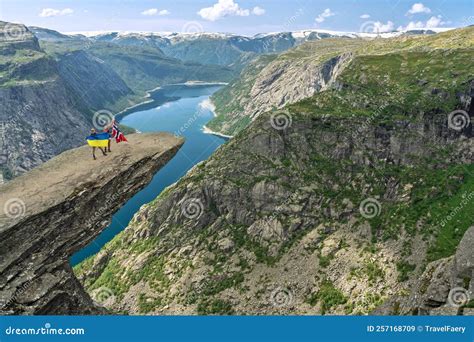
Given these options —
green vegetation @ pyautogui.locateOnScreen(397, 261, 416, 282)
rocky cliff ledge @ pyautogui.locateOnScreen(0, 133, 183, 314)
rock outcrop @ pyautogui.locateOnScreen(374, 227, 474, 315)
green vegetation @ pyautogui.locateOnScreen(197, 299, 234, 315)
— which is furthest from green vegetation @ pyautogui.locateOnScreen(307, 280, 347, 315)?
rocky cliff ledge @ pyautogui.locateOnScreen(0, 133, 183, 314)

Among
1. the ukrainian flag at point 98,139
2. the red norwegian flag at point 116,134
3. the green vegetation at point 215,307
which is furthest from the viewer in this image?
the green vegetation at point 215,307

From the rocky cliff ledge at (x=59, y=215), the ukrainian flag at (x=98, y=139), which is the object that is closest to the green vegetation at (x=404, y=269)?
the rocky cliff ledge at (x=59, y=215)

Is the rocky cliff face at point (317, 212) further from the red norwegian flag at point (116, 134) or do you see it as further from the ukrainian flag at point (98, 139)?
the ukrainian flag at point (98, 139)

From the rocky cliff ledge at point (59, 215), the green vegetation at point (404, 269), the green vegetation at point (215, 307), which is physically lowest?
the green vegetation at point (215, 307)

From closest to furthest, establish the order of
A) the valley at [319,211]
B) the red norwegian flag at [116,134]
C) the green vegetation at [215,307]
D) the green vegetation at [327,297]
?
the red norwegian flag at [116,134] < the green vegetation at [327,297] < the green vegetation at [215,307] < the valley at [319,211]

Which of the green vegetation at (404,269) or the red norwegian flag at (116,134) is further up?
the red norwegian flag at (116,134)

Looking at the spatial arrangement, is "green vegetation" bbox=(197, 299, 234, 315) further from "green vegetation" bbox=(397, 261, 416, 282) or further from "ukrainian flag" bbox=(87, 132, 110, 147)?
"ukrainian flag" bbox=(87, 132, 110, 147)
